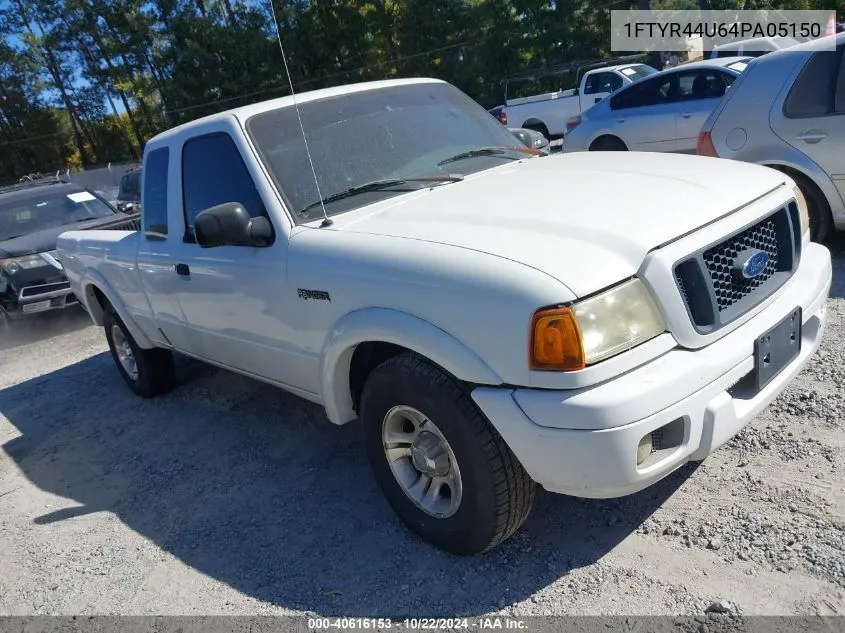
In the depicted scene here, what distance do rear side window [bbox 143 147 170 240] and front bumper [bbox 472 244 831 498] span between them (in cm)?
275

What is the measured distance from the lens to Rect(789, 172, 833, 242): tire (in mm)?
5254

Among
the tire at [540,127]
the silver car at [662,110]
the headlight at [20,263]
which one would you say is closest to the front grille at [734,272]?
the silver car at [662,110]

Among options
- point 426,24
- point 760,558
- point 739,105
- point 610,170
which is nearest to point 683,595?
point 760,558

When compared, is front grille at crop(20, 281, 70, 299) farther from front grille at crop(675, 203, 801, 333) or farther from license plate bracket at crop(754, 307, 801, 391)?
license plate bracket at crop(754, 307, 801, 391)

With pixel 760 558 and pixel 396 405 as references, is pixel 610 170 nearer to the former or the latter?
pixel 396 405

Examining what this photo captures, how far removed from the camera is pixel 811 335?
2.92 metres

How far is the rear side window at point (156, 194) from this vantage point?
420 cm

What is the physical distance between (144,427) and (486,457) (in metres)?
3.37

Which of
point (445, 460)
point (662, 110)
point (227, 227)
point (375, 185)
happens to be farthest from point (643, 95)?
point (445, 460)

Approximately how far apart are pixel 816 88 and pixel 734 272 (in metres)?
3.66

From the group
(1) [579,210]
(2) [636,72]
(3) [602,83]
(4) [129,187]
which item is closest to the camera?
(1) [579,210]

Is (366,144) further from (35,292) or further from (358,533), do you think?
(35,292)

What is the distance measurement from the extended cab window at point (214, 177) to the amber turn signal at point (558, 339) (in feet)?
5.48

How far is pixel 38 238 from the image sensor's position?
29.3 ft
